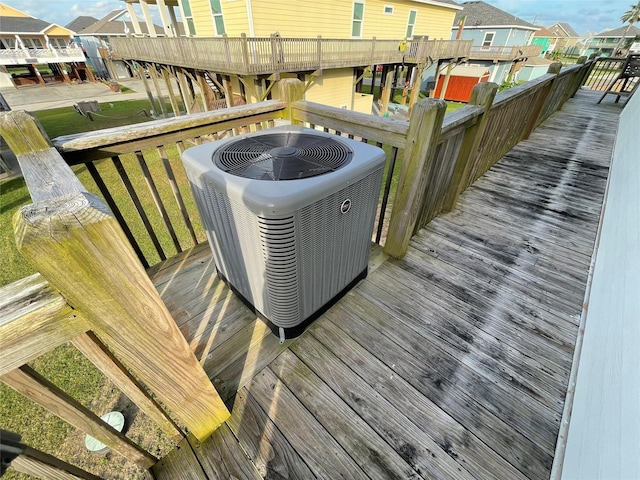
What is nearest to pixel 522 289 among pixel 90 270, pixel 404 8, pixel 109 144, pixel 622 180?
pixel 622 180

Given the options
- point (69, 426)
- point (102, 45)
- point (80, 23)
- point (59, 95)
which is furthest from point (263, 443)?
point (80, 23)

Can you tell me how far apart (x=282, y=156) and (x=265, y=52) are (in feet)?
22.2

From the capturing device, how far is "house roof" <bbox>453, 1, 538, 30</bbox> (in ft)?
71.9

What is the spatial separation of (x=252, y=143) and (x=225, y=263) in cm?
76

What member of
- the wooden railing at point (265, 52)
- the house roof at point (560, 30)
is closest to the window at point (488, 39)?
the wooden railing at point (265, 52)

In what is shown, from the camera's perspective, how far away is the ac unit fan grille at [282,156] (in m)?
1.35

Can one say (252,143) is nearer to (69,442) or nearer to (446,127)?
(446,127)

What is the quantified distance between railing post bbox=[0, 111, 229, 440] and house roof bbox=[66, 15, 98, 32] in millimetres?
45550

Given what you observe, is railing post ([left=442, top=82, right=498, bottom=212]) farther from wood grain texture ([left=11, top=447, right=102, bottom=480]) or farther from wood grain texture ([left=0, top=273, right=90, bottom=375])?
wood grain texture ([left=11, top=447, right=102, bottom=480])

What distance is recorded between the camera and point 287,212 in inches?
45.7

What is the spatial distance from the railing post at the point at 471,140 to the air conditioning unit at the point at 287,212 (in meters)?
1.34

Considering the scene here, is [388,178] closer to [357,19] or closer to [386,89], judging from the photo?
[357,19]

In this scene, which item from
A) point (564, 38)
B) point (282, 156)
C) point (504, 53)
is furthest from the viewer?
point (564, 38)

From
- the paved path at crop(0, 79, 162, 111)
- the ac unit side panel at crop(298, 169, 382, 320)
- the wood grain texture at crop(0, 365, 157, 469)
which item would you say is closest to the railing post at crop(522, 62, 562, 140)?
the ac unit side panel at crop(298, 169, 382, 320)
